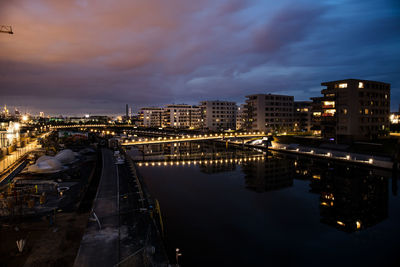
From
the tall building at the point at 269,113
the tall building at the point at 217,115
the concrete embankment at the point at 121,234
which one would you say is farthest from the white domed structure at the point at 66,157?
the tall building at the point at 217,115

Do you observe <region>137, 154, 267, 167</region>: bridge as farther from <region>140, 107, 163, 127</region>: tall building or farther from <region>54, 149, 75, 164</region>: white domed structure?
<region>140, 107, 163, 127</region>: tall building

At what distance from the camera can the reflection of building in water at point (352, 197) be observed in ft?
71.7

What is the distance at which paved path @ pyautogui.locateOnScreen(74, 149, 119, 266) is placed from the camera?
1102 cm

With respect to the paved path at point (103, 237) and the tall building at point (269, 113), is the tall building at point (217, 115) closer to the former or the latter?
the tall building at point (269, 113)

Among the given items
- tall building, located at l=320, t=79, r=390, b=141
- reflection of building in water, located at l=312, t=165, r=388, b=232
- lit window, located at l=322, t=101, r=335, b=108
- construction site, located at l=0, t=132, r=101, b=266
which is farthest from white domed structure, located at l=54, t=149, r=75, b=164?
lit window, located at l=322, t=101, r=335, b=108

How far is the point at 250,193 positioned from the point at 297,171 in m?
16.5

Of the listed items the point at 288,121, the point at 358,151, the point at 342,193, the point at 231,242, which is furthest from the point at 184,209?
the point at 288,121

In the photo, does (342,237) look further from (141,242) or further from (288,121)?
(288,121)

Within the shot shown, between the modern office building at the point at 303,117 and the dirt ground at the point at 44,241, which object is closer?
the dirt ground at the point at 44,241

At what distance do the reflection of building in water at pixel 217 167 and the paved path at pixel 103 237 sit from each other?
86.0ft

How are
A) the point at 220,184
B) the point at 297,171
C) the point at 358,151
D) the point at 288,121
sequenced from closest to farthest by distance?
the point at 220,184
the point at 297,171
the point at 358,151
the point at 288,121

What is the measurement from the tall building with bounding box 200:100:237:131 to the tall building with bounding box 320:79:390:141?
70202 millimetres

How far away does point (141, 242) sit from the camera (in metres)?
12.7

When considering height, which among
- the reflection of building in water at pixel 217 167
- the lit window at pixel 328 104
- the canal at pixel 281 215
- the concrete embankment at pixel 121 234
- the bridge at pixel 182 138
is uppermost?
the lit window at pixel 328 104
